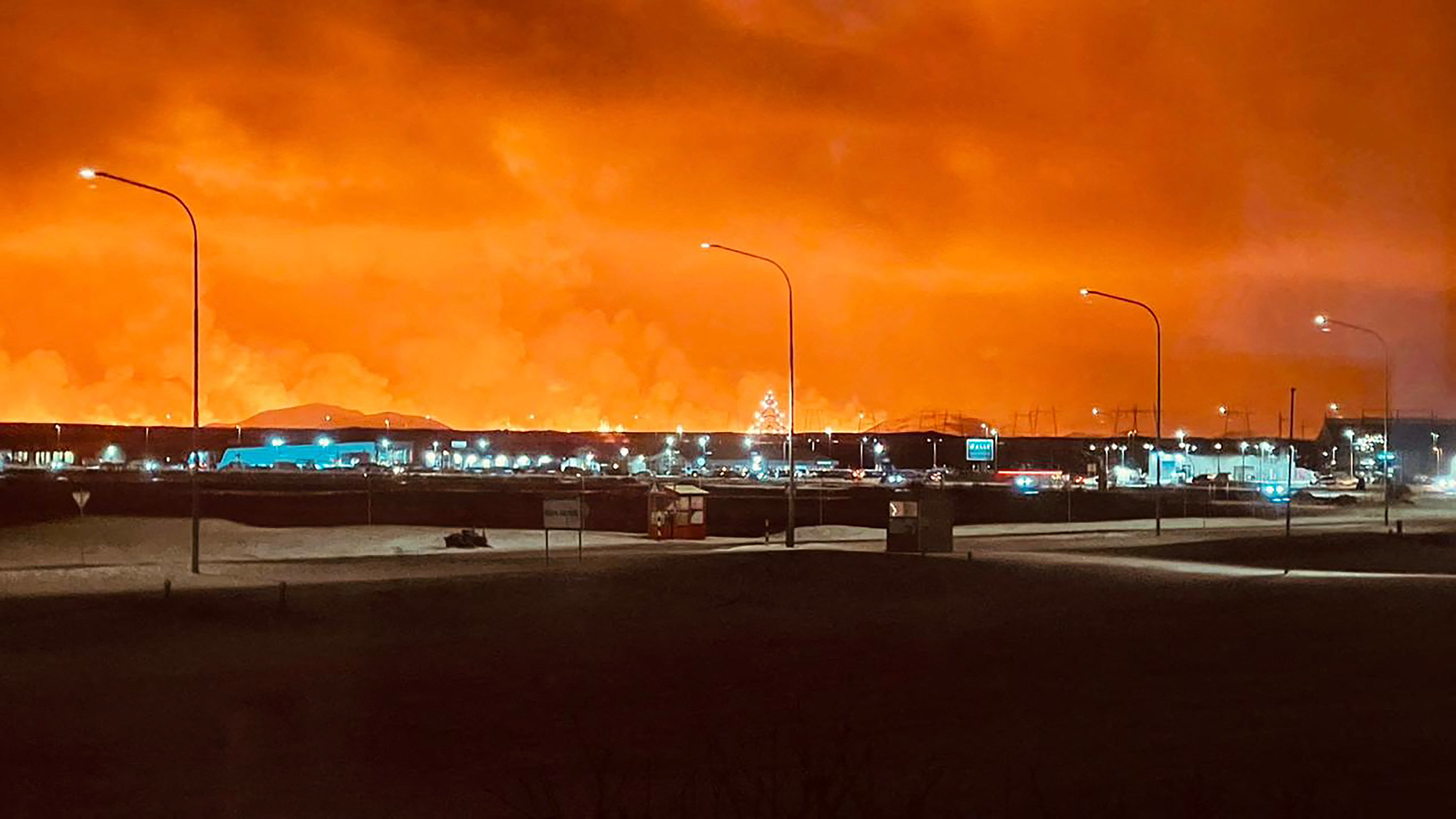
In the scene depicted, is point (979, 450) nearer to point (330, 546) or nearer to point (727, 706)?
point (330, 546)

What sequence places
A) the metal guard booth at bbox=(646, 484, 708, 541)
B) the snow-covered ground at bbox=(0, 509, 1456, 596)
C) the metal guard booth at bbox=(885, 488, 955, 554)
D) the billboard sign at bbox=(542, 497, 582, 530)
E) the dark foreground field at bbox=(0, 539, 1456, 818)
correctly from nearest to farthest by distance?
the dark foreground field at bbox=(0, 539, 1456, 818)
the snow-covered ground at bbox=(0, 509, 1456, 596)
the billboard sign at bbox=(542, 497, 582, 530)
the metal guard booth at bbox=(885, 488, 955, 554)
the metal guard booth at bbox=(646, 484, 708, 541)

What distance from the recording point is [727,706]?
17.5 m

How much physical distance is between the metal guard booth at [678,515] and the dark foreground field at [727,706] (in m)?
27.2

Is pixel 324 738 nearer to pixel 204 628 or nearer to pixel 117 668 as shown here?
pixel 117 668

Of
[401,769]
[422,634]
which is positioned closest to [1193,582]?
[422,634]

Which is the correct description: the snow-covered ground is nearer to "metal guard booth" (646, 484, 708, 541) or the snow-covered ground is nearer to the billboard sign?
"metal guard booth" (646, 484, 708, 541)

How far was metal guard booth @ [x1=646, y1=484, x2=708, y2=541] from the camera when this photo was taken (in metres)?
61.2

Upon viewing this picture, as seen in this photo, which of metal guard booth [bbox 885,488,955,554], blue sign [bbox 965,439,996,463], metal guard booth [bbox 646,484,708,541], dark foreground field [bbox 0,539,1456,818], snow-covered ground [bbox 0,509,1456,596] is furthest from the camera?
blue sign [bbox 965,439,996,463]

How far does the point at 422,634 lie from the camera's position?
26672 mm

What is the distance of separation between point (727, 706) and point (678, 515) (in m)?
43.9

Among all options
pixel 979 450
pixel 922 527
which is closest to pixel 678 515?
pixel 922 527

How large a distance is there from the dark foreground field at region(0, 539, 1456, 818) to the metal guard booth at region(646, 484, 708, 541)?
2716 centimetres

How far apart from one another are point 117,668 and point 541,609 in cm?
1050

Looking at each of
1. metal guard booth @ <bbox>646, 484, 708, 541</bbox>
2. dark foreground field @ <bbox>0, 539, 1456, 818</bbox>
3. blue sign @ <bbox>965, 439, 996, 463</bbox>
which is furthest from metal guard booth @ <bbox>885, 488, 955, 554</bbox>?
blue sign @ <bbox>965, 439, 996, 463</bbox>
